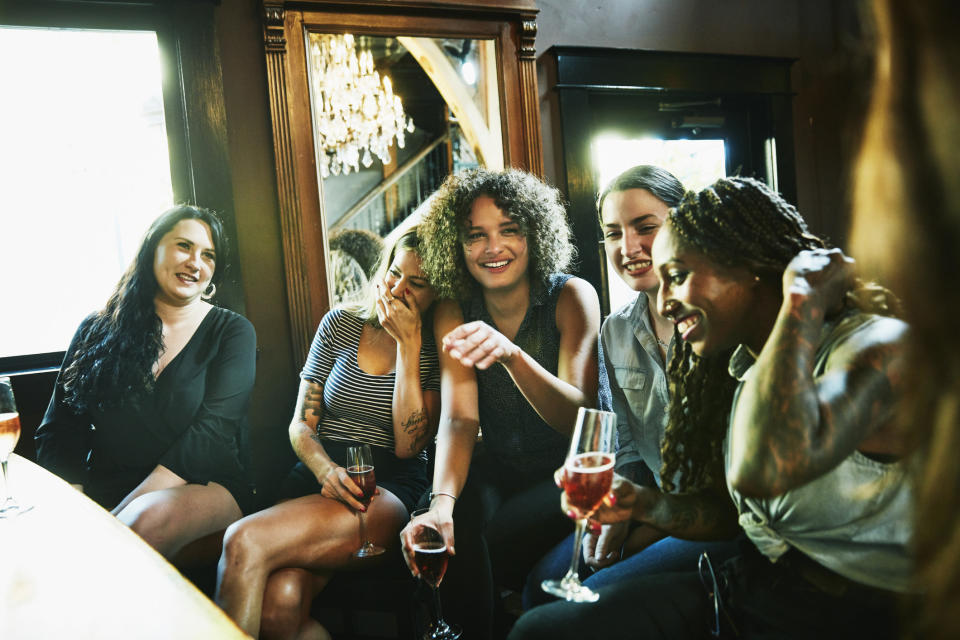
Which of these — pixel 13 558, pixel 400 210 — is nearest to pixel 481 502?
pixel 13 558

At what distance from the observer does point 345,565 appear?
180cm

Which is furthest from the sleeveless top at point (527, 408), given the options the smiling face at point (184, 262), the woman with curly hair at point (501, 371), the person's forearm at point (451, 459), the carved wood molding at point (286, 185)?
the smiling face at point (184, 262)

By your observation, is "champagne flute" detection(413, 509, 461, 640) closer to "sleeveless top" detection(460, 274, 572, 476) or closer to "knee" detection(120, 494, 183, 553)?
"sleeveless top" detection(460, 274, 572, 476)

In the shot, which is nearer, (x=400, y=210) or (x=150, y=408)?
(x=150, y=408)

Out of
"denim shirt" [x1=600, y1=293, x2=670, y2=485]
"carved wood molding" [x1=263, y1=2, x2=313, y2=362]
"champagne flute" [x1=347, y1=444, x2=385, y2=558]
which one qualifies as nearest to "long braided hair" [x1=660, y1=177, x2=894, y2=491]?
"denim shirt" [x1=600, y1=293, x2=670, y2=485]

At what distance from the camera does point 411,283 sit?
2.16 m

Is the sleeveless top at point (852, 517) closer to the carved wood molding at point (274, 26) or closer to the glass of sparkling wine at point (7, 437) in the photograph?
the glass of sparkling wine at point (7, 437)

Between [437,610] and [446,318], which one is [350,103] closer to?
[446,318]

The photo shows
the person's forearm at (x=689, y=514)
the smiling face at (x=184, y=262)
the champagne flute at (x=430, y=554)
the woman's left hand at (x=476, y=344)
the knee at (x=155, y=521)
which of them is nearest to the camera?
the person's forearm at (x=689, y=514)

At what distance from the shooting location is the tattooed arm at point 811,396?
942 mm

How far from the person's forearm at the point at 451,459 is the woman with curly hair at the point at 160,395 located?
0.79 m

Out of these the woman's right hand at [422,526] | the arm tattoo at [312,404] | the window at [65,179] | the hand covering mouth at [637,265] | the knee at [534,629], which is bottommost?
the knee at [534,629]

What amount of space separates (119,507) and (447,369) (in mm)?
1119

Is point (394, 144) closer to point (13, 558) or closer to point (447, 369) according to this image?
point (447, 369)
